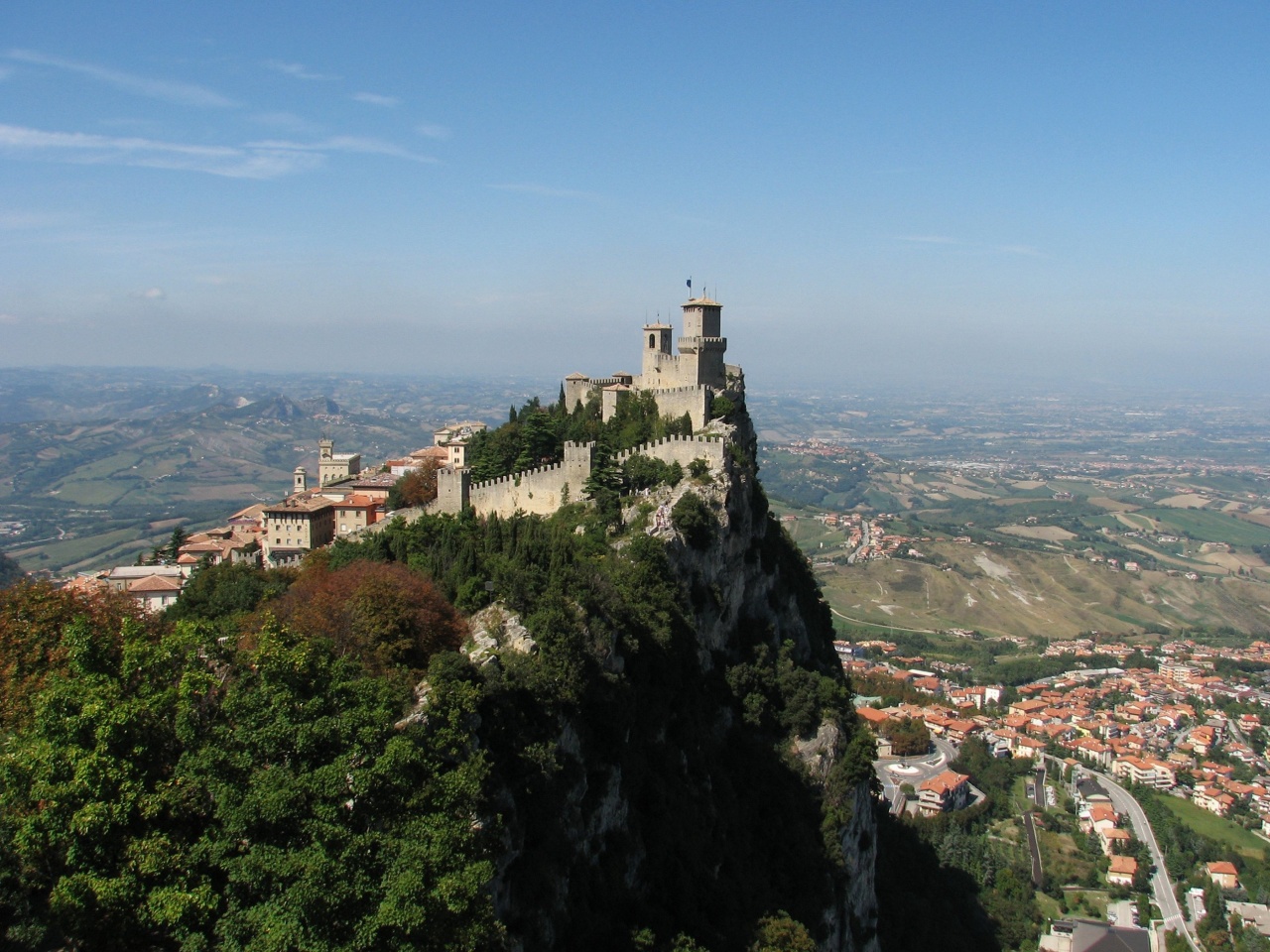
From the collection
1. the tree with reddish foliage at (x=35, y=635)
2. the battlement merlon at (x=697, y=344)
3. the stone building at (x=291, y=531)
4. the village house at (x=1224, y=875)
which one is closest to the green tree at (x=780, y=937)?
the tree with reddish foliage at (x=35, y=635)

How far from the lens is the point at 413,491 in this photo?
4638 cm

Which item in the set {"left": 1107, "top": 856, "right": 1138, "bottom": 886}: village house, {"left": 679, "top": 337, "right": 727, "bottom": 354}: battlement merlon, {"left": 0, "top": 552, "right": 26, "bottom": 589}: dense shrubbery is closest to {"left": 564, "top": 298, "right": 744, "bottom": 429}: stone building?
{"left": 679, "top": 337, "right": 727, "bottom": 354}: battlement merlon

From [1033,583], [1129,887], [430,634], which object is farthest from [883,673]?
[430,634]

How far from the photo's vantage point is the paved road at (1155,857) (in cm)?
6488

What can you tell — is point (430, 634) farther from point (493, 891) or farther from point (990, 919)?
point (990, 919)

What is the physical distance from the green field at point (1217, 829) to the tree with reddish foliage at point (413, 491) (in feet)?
232

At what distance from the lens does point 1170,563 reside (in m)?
180

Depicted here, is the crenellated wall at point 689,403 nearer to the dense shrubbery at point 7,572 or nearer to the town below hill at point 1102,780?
the town below hill at point 1102,780

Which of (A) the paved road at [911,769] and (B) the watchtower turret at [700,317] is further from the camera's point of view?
(A) the paved road at [911,769]

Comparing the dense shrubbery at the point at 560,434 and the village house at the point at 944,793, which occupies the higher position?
the dense shrubbery at the point at 560,434

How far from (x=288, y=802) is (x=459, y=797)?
3.07 meters

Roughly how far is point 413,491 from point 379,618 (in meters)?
21.6

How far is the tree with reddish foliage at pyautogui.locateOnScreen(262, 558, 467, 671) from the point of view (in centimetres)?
2456

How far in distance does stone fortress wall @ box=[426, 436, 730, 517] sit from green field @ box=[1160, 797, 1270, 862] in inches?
2522
